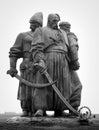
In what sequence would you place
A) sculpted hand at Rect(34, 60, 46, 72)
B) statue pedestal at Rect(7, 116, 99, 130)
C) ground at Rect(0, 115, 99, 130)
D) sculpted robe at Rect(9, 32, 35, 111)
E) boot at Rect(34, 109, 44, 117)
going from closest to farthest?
ground at Rect(0, 115, 99, 130) → statue pedestal at Rect(7, 116, 99, 130) → boot at Rect(34, 109, 44, 117) → sculpted hand at Rect(34, 60, 46, 72) → sculpted robe at Rect(9, 32, 35, 111)

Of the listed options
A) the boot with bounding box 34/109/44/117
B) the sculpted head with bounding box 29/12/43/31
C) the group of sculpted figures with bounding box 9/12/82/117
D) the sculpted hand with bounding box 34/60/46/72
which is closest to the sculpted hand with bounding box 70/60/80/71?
the group of sculpted figures with bounding box 9/12/82/117

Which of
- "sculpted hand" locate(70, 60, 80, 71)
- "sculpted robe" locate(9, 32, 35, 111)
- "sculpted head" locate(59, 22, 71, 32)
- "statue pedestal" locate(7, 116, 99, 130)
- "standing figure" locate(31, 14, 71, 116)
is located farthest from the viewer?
"sculpted head" locate(59, 22, 71, 32)

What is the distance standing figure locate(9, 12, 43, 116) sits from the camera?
A: 1444 cm

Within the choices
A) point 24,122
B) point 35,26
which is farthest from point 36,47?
point 24,122

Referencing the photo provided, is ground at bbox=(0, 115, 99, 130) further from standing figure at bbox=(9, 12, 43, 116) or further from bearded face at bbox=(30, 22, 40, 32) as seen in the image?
bearded face at bbox=(30, 22, 40, 32)

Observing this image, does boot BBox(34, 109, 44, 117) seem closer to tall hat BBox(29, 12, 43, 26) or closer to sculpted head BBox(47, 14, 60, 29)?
sculpted head BBox(47, 14, 60, 29)

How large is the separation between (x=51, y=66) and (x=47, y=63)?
0.49ft

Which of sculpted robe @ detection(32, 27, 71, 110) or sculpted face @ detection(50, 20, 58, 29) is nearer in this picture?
sculpted robe @ detection(32, 27, 71, 110)

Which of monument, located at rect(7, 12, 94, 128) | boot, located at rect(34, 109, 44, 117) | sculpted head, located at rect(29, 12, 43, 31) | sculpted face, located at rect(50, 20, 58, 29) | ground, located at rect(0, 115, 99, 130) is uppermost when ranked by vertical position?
sculpted head, located at rect(29, 12, 43, 31)

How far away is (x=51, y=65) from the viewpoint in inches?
551

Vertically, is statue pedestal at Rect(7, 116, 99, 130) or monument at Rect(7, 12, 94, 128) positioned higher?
monument at Rect(7, 12, 94, 128)

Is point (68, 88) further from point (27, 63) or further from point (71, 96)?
point (27, 63)

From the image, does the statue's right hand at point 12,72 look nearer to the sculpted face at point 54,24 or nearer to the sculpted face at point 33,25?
the sculpted face at point 33,25

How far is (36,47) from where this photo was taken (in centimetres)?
1405
